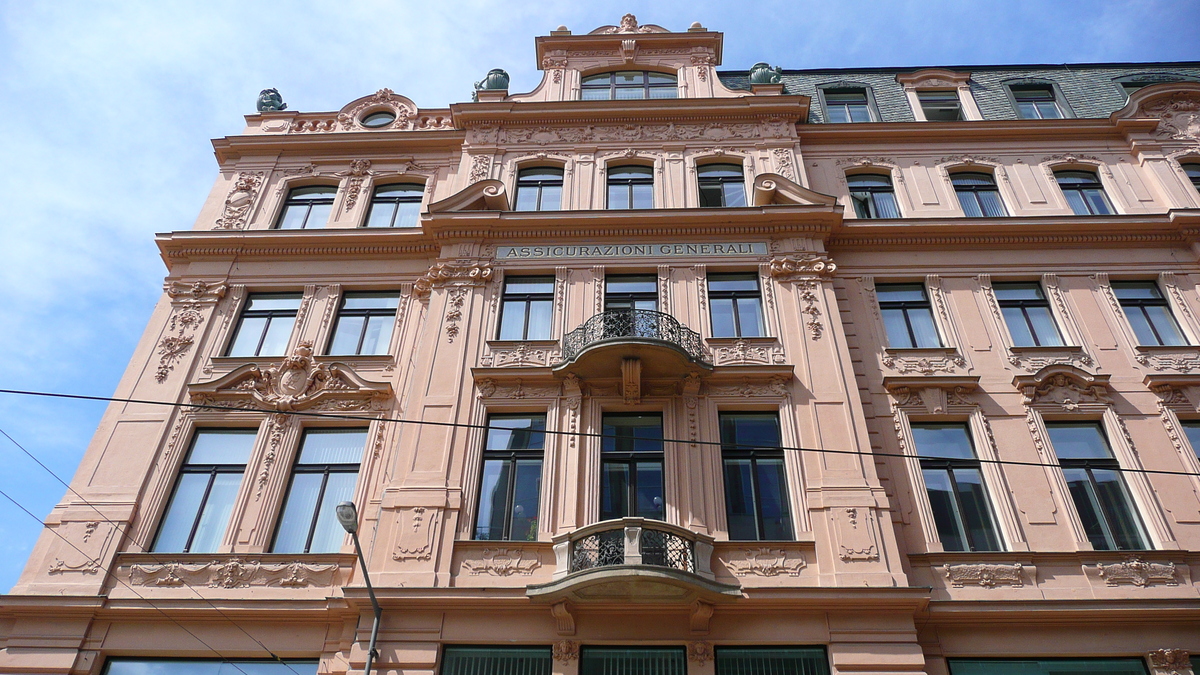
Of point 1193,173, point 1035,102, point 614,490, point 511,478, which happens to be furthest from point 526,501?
point 1193,173

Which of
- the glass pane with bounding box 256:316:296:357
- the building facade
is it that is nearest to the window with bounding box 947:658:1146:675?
the building facade

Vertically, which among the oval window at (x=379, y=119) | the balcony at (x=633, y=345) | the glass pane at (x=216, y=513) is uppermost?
the oval window at (x=379, y=119)

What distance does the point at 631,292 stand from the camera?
63.3 feet

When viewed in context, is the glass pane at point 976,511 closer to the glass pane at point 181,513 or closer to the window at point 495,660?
the window at point 495,660

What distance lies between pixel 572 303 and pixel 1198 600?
12.9 m

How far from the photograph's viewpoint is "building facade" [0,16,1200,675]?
1370 centimetres

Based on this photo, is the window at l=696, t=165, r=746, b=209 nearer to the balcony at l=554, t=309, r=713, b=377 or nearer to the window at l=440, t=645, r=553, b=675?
the balcony at l=554, t=309, r=713, b=377

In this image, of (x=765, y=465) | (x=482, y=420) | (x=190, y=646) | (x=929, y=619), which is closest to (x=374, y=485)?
(x=482, y=420)

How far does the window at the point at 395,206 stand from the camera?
21859 mm

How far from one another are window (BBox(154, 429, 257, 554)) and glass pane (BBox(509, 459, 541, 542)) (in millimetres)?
5558

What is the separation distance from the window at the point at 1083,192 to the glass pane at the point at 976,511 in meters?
9.41

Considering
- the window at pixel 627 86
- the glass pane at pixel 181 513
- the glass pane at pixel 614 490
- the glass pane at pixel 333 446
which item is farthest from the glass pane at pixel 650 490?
the window at pixel 627 86

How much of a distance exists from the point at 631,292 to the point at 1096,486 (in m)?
10.3

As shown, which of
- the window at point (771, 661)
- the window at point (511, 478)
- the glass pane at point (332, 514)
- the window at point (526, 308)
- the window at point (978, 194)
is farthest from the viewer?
the window at point (978, 194)
